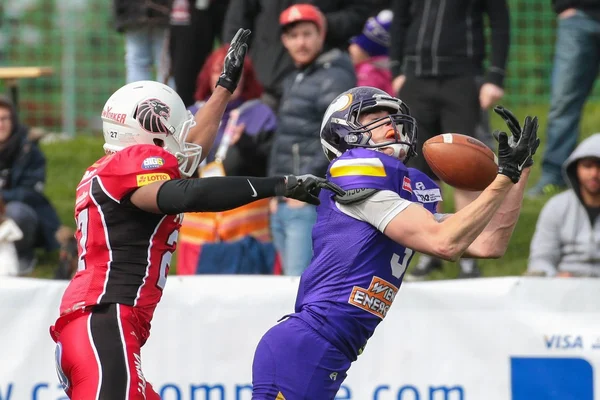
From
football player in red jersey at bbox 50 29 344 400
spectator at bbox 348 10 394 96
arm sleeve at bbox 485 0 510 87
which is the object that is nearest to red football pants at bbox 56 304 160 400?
football player in red jersey at bbox 50 29 344 400

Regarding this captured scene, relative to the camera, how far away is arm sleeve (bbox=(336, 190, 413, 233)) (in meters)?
4.60

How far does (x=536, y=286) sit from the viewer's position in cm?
669

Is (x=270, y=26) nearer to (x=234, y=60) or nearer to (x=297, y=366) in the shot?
(x=234, y=60)

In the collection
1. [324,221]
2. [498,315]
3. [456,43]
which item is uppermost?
[456,43]

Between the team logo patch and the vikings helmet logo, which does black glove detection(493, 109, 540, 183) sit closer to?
the team logo patch

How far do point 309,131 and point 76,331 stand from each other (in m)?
3.28

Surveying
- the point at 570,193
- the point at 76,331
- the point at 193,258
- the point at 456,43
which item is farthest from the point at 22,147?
the point at 76,331

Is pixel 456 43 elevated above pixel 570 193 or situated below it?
above

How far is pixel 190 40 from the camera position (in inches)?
386

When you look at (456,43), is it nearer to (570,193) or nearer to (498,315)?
(570,193)

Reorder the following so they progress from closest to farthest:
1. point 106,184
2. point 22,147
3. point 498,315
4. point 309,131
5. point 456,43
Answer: point 106,184, point 498,315, point 309,131, point 456,43, point 22,147

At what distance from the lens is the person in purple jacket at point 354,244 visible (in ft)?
15.2

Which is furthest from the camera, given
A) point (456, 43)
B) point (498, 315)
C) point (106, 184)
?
point (456, 43)

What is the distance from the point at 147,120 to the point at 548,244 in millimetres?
3812
